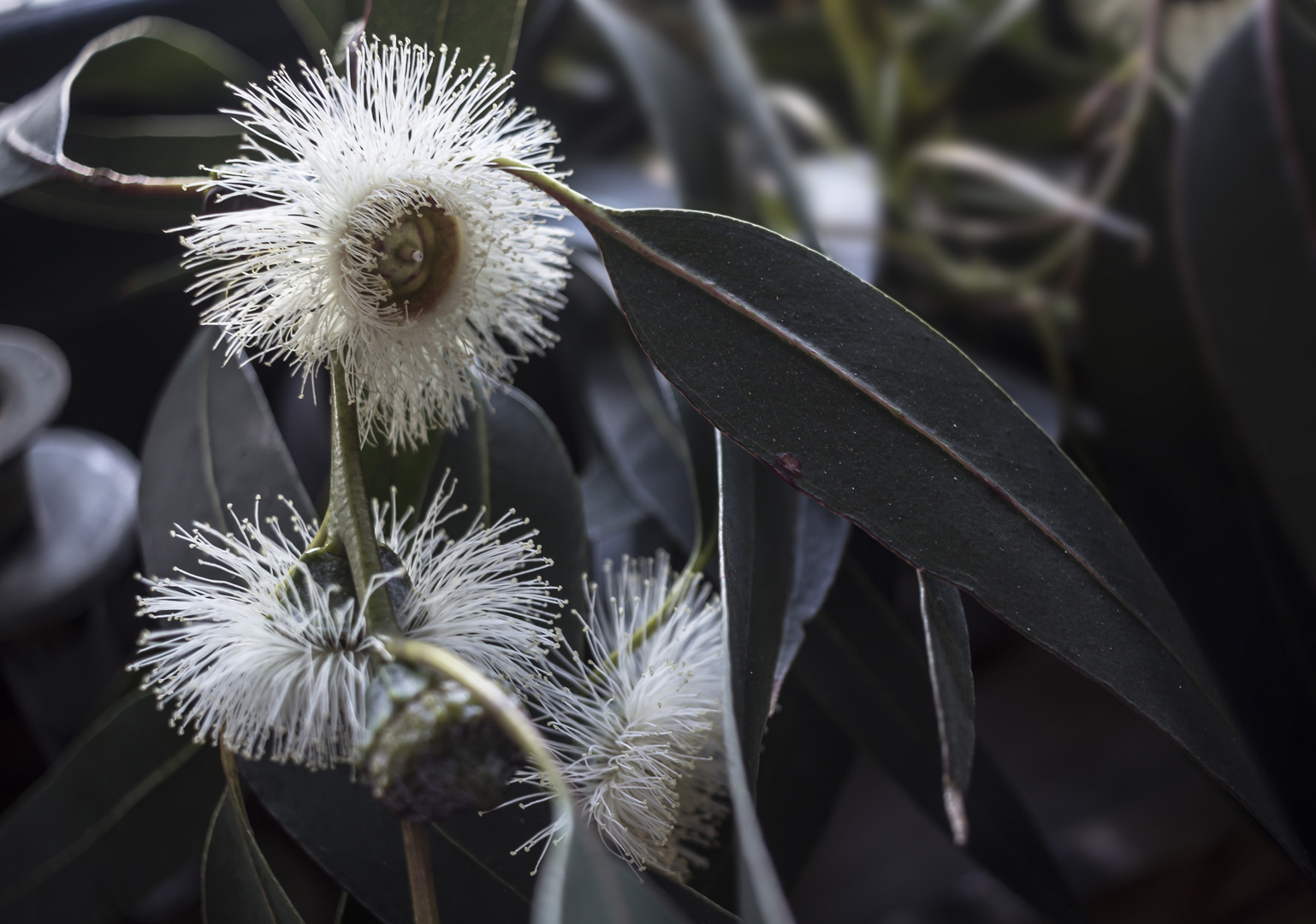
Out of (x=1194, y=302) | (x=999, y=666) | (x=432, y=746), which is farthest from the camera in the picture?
(x=999, y=666)

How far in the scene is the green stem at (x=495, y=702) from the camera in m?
0.25

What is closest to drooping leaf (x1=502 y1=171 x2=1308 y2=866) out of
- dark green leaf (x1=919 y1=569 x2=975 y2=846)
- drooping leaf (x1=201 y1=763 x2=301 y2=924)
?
dark green leaf (x1=919 y1=569 x2=975 y2=846)

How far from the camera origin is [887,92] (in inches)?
34.8

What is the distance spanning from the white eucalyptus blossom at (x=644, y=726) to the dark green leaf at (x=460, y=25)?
0.28 metres

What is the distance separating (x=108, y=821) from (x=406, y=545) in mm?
253

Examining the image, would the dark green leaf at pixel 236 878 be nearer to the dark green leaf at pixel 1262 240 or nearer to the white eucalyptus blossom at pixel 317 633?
the white eucalyptus blossom at pixel 317 633

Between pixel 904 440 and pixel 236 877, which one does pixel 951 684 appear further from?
pixel 236 877

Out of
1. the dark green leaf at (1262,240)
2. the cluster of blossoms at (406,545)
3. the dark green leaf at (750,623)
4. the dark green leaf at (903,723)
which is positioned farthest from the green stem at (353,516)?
the dark green leaf at (1262,240)

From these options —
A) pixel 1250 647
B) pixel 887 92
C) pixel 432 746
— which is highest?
pixel 887 92

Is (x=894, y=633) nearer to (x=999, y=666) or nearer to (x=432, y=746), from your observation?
(x=432, y=746)

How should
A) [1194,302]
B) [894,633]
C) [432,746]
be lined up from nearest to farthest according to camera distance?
1. [432,746]
2. [894,633]
3. [1194,302]

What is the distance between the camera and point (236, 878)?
386 mm

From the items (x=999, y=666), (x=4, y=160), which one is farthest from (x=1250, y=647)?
(x=4, y=160)

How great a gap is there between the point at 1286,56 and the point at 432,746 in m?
0.75
